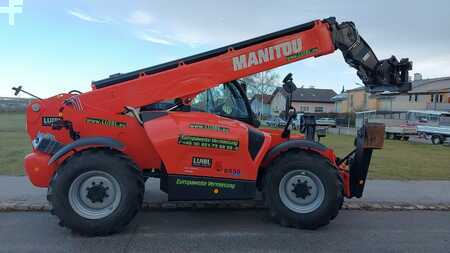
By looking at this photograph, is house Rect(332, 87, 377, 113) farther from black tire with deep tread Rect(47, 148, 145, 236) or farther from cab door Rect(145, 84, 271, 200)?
black tire with deep tread Rect(47, 148, 145, 236)

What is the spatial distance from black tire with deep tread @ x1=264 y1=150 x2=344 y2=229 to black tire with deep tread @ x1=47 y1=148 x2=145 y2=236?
1.88 meters

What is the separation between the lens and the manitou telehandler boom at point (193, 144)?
18.6 ft

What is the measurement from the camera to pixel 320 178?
601cm

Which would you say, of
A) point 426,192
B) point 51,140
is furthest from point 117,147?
point 426,192

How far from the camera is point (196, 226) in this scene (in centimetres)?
612

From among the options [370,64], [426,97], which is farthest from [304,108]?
[370,64]

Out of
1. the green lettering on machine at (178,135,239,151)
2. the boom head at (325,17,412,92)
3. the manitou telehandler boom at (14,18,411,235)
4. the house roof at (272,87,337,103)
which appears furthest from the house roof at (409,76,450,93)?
the green lettering on machine at (178,135,239,151)

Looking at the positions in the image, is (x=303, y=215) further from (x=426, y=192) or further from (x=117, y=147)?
(x=426, y=192)

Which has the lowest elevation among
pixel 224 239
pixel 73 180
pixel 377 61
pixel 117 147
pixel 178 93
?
pixel 224 239

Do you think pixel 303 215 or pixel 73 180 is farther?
pixel 303 215

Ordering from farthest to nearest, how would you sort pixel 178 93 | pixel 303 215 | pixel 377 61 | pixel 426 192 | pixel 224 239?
pixel 426 192
pixel 377 61
pixel 178 93
pixel 303 215
pixel 224 239

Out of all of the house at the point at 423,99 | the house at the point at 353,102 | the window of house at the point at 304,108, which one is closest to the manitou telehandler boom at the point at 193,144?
the house at the point at 423,99

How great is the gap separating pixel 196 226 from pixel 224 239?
2.41 ft

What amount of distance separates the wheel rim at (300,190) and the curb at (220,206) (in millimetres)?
1136
